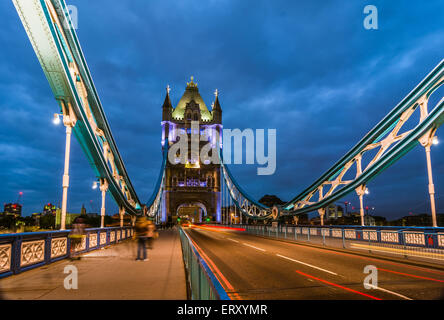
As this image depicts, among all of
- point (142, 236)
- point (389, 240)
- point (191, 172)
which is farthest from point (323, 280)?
point (191, 172)

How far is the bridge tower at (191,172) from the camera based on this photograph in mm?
89000

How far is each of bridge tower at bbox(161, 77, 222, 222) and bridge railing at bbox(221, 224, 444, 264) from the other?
6550cm

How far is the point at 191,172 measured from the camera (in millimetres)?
91938

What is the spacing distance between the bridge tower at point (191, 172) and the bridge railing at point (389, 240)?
215ft

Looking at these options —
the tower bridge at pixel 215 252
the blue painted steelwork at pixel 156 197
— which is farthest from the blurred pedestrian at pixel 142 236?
the blue painted steelwork at pixel 156 197

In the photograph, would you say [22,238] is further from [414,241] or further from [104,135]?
[414,241]

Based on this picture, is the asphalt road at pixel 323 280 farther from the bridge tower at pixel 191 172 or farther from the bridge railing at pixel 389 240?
the bridge tower at pixel 191 172

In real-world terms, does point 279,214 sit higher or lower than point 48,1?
lower

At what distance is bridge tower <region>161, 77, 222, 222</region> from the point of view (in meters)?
89.0

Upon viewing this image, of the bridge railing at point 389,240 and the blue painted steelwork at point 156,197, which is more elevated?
the blue painted steelwork at point 156,197

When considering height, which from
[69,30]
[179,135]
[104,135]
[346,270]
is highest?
[179,135]
